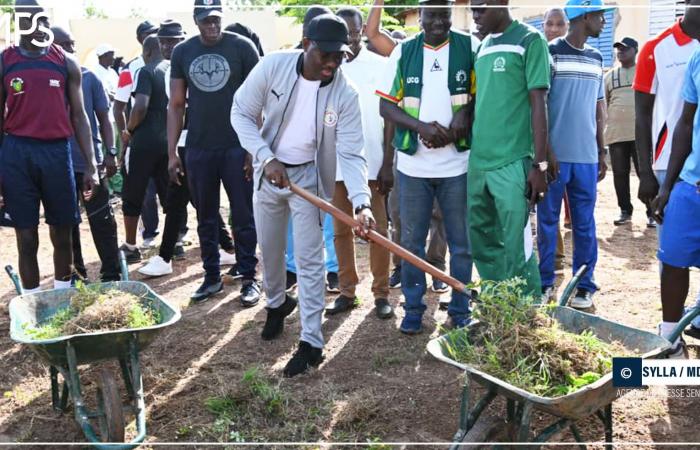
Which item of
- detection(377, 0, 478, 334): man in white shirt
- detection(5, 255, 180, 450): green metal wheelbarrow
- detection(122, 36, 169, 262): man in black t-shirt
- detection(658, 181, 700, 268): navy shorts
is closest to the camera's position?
detection(5, 255, 180, 450): green metal wheelbarrow

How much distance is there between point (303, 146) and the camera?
4.55 meters

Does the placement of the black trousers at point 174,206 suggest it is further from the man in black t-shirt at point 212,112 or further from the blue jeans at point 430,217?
the blue jeans at point 430,217

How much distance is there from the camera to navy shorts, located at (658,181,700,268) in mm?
3863

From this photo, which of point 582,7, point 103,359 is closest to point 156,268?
point 103,359

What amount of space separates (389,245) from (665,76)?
2117 millimetres

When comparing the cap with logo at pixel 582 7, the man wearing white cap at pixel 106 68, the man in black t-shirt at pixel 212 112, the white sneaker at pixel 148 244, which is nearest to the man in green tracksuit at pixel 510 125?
the cap with logo at pixel 582 7

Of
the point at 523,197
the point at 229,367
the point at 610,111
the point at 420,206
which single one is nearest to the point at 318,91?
the point at 420,206

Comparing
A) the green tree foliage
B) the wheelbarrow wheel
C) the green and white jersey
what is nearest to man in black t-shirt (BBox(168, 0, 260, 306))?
the green and white jersey

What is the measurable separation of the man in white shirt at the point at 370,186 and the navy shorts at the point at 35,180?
6.42ft

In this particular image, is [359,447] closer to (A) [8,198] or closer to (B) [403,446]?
(B) [403,446]

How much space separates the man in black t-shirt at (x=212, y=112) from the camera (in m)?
5.67

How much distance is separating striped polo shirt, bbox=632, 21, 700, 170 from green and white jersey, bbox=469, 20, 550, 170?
2.41 feet

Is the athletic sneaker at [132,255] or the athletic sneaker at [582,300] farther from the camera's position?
the athletic sneaker at [132,255]

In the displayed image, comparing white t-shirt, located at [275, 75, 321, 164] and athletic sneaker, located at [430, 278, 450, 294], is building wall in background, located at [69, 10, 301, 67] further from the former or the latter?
white t-shirt, located at [275, 75, 321, 164]
